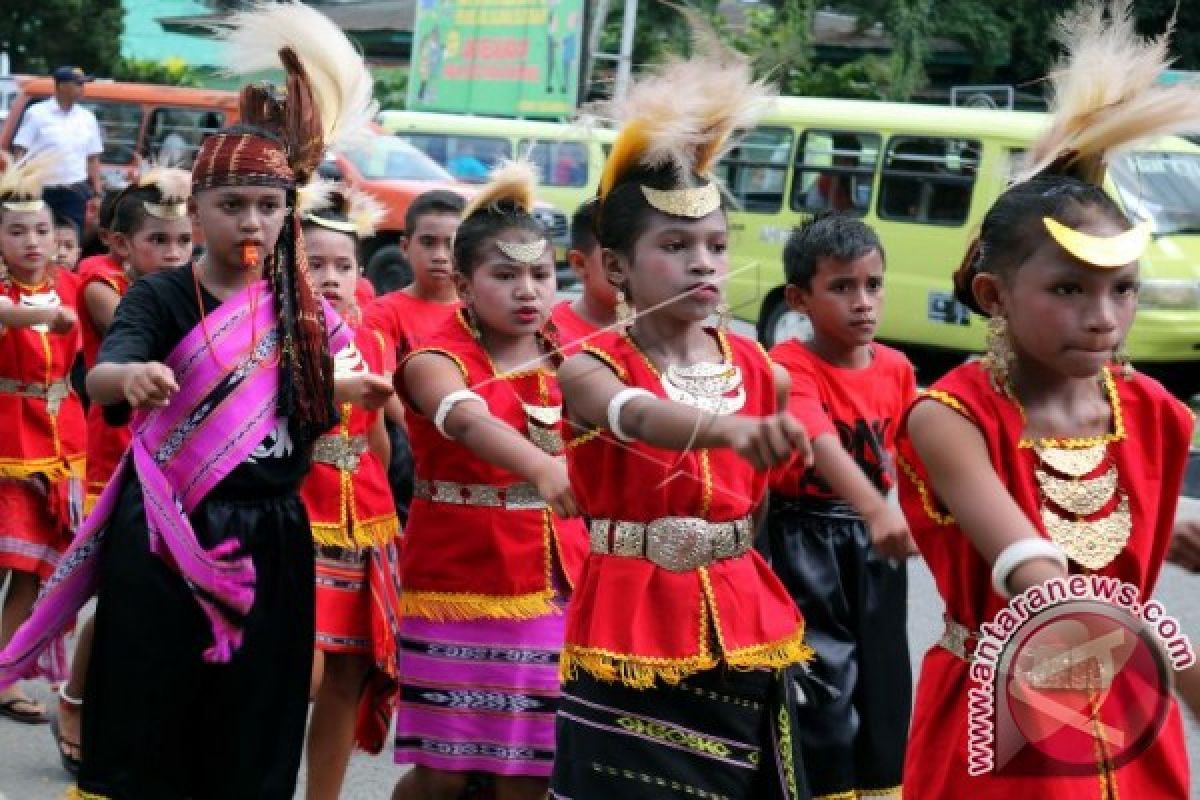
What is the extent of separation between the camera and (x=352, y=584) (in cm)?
610

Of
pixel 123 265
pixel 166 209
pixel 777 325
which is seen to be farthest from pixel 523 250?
pixel 777 325

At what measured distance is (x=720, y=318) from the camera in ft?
14.7

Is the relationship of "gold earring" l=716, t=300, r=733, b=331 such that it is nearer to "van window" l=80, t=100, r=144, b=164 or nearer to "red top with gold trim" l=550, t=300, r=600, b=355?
"red top with gold trim" l=550, t=300, r=600, b=355

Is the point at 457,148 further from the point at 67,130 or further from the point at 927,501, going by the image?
the point at 927,501

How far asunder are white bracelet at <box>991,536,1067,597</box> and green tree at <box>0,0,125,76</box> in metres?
34.0

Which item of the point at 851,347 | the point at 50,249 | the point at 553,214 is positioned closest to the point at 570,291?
the point at 553,214

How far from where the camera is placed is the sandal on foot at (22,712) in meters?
7.26

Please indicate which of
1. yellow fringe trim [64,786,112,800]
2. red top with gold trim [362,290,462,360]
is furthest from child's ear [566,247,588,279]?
yellow fringe trim [64,786,112,800]

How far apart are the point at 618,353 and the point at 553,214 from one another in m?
16.6

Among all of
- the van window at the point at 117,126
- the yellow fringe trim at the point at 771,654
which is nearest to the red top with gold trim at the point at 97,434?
the yellow fringe trim at the point at 771,654

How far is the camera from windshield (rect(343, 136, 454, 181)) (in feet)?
68.1

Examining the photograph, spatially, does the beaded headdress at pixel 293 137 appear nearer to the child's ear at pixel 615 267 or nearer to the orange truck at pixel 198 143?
the child's ear at pixel 615 267

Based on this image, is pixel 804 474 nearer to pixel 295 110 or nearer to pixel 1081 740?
pixel 295 110

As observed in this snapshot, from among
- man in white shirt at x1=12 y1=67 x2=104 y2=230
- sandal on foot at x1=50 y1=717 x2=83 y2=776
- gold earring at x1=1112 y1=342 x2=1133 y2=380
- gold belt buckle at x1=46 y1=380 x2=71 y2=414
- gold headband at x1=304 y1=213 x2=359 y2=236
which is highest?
gold earring at x1=1112 y1=342 x2=1133 y2=380
